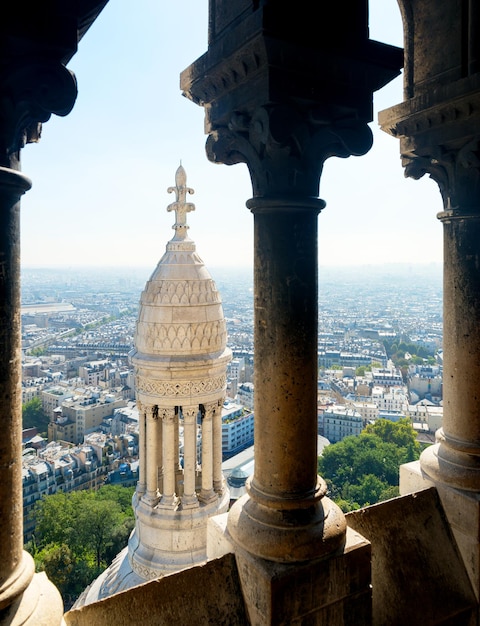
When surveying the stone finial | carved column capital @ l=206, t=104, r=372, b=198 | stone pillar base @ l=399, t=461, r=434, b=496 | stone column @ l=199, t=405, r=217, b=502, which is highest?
A: the stone finial

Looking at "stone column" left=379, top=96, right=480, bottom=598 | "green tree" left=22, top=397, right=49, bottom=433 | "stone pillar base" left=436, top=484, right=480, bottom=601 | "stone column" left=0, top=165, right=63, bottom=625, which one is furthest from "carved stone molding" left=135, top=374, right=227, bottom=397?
"green tree" left=22, top=397, right=49, bottom=433

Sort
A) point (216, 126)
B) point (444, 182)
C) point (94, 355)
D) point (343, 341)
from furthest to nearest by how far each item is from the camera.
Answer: point (343, 341), point (94, 355), point (444, 182), point (216, 126)

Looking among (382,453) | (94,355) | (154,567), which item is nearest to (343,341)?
(94,355)

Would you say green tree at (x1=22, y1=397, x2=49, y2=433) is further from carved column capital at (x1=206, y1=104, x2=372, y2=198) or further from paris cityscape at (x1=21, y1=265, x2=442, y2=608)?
carved column capital at (x1=206, y1=104, x2=372, y2=198)

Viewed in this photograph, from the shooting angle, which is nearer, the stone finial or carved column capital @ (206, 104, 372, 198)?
carved column capital @ (206, 104, 372, 198)

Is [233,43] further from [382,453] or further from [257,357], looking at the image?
[382,453]

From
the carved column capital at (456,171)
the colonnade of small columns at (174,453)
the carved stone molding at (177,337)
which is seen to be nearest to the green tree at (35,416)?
the colonnade of small columns at (174,453)
